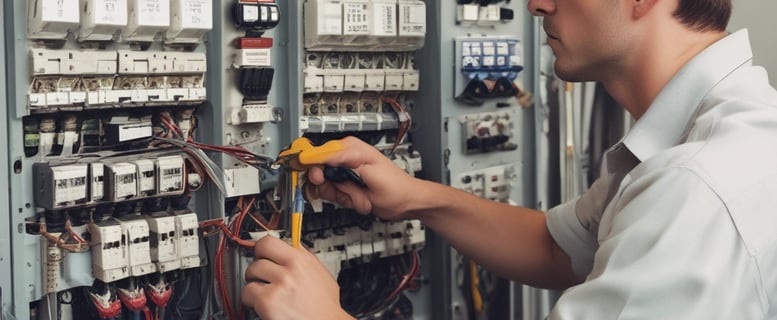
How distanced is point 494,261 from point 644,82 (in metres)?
0.68

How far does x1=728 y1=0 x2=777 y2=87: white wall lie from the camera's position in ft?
9.57

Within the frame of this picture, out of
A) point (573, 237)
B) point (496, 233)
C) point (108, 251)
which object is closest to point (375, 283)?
point (496, 233)

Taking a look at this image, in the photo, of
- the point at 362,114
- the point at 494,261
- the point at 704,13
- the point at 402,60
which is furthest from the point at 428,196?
the point at 704,13

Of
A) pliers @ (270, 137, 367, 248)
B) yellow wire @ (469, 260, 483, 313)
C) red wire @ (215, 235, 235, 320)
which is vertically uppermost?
pliers @ (270, 137, 367, 248)

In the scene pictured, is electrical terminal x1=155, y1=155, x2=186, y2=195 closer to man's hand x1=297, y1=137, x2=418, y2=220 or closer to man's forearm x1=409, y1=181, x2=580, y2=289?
man's hand x1=297, y1=137, x2=418, y2=220

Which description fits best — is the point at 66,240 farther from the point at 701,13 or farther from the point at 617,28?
the point at 701,13

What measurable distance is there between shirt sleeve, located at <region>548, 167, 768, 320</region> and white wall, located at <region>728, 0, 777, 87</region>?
1.83 meters

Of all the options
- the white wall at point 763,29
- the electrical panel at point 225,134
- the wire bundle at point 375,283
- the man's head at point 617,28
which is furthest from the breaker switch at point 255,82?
the white wall at point 763,29

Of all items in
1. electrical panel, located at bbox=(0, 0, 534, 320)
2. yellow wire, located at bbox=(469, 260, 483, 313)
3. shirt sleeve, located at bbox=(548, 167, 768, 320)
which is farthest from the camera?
yellow wire, located at bbox=(469, 260, 483, 313)

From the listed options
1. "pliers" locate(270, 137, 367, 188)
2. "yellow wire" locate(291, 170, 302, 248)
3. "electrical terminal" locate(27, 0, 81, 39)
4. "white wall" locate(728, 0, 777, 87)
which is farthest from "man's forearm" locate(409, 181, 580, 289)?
"white wall" locate(728, 0, 777, 87)

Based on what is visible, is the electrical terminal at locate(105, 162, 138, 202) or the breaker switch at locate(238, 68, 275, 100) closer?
the electrical terminal at locate(105, 162, 138, 202)

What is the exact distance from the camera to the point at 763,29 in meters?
2.95

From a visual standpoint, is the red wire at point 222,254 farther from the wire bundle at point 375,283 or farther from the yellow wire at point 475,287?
the yellow wire at point 475,287

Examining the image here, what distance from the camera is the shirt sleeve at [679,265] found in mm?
1265
